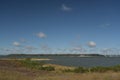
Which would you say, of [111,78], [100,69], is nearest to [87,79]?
[111,78]

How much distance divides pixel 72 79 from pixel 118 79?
398 centimetres

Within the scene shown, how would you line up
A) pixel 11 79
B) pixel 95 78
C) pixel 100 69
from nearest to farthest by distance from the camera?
pixel 11 79, pixel 95 78, pixel 100 69

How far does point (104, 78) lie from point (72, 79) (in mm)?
2802

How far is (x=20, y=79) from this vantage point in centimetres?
2164

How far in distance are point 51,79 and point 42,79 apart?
75 cm

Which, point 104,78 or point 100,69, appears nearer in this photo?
point 104,78

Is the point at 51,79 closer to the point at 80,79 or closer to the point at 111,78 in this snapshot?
the point at 80,79

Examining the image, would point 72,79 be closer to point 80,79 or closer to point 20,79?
point 80,79

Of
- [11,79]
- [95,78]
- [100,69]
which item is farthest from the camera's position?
[100,69]

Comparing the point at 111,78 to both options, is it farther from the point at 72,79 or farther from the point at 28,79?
the point at 28,79

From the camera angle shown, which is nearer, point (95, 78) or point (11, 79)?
point (11, 79)

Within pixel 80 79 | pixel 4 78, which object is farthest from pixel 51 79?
pixel 4 78

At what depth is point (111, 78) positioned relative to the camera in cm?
2261

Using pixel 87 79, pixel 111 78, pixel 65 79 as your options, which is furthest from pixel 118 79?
pixel 65 79
